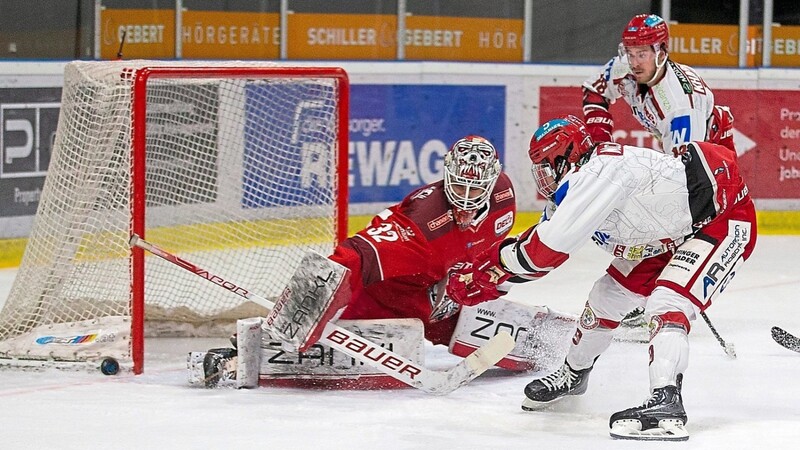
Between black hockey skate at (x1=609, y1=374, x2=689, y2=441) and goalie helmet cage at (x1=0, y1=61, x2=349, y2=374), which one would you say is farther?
goalie helmet cage at (x1=0, y1=61, x2=349, y2=374)

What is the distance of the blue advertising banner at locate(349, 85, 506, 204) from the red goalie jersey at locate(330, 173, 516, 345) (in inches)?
114

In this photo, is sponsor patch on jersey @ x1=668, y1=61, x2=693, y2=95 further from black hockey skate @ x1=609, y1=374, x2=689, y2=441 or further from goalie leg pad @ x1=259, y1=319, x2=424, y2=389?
black hockey skate @ x1=609, y1=374, x2=689, y2=441

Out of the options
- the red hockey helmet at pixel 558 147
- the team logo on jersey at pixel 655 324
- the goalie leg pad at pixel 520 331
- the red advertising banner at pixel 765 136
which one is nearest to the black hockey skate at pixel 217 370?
the goalie leg pad at pixel 520 331

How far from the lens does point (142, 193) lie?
426 cm

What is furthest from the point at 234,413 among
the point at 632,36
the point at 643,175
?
the point at 632,36

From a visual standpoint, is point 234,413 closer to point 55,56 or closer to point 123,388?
point 123,388

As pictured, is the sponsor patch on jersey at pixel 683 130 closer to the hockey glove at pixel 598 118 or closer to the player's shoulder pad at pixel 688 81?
the player's shoulder pad at pixel 688 81

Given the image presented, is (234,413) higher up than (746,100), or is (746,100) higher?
(746,100)

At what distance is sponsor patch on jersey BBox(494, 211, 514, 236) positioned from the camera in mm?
4301

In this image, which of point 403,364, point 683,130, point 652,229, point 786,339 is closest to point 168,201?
point 403,364

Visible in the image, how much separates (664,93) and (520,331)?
1.08m

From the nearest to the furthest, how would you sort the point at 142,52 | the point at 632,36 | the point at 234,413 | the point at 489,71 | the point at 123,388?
the point at 234,413 → the point at 123,388 → the point at 632,36 → the point at 142,52 → the point at 489,71

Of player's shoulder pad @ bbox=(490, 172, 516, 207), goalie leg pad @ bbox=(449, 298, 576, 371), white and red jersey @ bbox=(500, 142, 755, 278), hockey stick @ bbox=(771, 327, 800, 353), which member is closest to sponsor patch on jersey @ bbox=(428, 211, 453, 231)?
player's shoulder pad @ bbox=(490, 172, 516, 207)

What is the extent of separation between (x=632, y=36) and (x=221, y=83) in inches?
70.5
